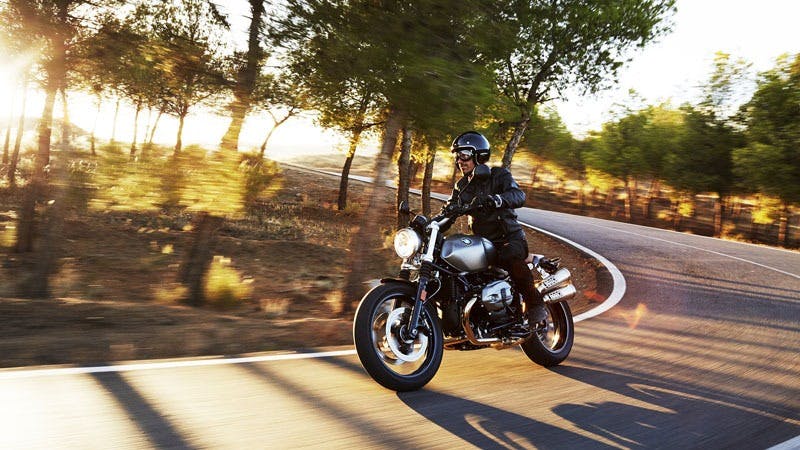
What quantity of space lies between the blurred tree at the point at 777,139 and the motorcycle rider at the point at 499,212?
Result: 102ft

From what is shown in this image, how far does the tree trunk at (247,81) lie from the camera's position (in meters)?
7.96

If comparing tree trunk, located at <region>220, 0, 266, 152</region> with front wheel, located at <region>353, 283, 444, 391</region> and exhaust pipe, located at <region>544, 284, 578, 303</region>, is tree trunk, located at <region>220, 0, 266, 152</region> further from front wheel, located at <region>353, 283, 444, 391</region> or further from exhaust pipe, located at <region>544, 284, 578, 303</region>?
exhaust pipe, located at <region>544, 284, 578, 303</region>

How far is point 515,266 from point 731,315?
16.6 feet

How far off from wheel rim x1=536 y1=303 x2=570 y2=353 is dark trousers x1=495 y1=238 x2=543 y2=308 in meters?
0.44

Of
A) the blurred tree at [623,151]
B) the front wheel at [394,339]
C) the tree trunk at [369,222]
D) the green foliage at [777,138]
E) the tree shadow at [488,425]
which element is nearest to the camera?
the tree shadow at [488,425]

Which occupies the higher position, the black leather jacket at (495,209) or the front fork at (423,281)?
the black leather jacket at (495,209)

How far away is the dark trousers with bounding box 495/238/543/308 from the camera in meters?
5.11

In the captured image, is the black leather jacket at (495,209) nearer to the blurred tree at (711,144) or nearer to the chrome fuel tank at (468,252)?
the chrome fuel tank at (468,252)

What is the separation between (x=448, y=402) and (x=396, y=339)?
1.96 ft

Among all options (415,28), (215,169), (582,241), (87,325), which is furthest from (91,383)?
(582,241)

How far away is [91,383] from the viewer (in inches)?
159

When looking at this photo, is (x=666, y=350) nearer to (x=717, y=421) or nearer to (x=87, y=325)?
(x=717, y=421)

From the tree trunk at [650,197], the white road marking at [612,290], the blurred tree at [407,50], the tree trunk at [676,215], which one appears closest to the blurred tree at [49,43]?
the blurred tree at [407,50]

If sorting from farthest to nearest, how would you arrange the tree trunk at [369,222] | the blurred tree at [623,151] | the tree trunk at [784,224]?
the blurred tree at [623,151]
the tree trunk at [784,224]
the tree trunk at [369,222]
